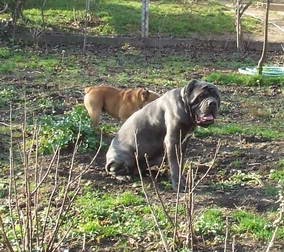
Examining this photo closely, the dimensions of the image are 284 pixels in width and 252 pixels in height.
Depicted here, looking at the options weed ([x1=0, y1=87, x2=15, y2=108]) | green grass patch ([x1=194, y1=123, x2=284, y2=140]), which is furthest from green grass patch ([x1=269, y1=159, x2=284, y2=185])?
weed ([x1=0, y1=87, x2=15, y2=108])

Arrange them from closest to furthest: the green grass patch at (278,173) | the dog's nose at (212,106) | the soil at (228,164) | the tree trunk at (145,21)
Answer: the soil at (228,164)
the dog's nose at (212,106)
the green grass patch at (278,173)
the tree trunk at (145,21)

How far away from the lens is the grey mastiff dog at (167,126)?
7.36m

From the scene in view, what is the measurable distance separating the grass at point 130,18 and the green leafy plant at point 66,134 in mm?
12322

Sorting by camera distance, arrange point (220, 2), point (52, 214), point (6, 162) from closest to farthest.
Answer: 1. point (52, 214)
2. point (6, 162)
3. point (220, 2)

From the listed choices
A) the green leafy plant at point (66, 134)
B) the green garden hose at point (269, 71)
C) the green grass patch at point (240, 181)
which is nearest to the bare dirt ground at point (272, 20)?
the green garden hose at point (269, 71)

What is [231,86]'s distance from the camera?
1450 cm

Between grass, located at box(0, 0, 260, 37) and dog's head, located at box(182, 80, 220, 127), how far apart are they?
14331mm

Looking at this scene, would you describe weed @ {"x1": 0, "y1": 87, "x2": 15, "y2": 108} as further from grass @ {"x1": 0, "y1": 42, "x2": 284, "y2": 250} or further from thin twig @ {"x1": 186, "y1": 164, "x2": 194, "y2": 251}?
thin twig @ {"x1": 186, "y1": 164, "x2": 194, "y2": 251}

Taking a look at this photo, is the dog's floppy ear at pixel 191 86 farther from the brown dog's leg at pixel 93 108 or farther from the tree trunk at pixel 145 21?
the tree trunk at pixel 145 21

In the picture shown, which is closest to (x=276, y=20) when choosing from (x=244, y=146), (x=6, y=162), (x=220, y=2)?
(x=220, y=2)

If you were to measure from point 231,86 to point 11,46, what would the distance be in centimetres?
719

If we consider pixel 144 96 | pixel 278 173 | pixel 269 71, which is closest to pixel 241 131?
pixel 144 96

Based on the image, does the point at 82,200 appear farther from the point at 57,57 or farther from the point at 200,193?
the point at 57,57

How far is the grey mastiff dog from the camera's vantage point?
7.36 m
